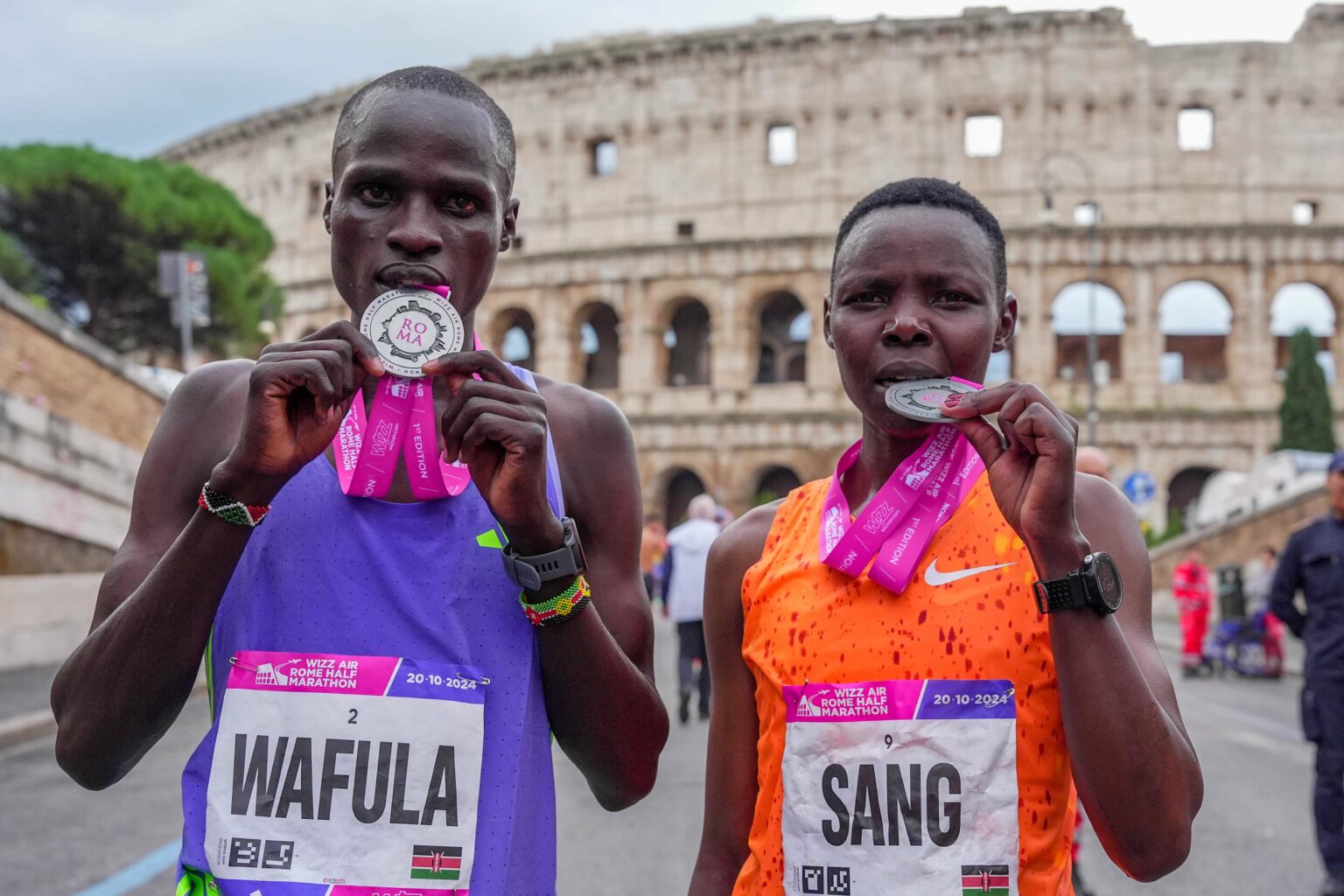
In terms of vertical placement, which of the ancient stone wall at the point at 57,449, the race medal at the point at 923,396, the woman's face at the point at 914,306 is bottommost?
the race medal at the point at 923,396

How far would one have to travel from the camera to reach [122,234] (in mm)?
36031

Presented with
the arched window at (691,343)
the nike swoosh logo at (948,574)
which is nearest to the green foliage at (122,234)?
the arched window at (691,343)

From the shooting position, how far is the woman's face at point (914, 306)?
7.01 ft

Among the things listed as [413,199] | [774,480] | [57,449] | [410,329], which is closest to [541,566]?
[410,329]

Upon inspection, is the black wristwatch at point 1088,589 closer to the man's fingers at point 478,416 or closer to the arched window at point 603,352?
the man's fingers at point 478,416

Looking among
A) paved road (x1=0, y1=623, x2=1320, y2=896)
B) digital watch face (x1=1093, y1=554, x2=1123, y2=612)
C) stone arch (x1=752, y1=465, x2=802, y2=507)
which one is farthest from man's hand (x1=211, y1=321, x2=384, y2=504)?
stone arch (x1=752, y1=465, x2=802, y2=507)

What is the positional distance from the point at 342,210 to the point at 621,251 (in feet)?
129

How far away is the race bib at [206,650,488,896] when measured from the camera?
6.18 ft

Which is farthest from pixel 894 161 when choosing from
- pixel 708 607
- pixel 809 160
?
pixel 708 607

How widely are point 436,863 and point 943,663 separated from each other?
2.93ft

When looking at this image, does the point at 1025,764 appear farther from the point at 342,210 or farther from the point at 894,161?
the point at 894,161

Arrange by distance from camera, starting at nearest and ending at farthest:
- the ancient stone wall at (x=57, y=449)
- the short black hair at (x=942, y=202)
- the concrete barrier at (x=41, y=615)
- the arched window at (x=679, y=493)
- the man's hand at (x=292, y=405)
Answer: the man's hand at (x=292, y=405) < the short black hair at (x=942, y=202) < the concrete barrier at (x=41, y=615) < the ancient stone wall at (x=57, y=449) < the arched window at (x=679, y=493)

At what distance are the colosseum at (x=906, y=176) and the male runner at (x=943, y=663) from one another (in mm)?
35675

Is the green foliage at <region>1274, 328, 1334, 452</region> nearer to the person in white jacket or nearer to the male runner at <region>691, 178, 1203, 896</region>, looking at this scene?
the person in white jacket
